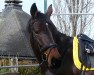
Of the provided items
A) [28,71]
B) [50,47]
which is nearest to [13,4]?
[28,71]

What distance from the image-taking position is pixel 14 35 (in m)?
11.6

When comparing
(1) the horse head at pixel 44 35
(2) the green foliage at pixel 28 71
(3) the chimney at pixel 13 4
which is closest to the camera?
(1) the horse head at pixel 44 35

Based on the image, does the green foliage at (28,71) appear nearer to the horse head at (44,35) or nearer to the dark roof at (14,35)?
the dark roof at (14,35)

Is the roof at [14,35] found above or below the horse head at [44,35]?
below

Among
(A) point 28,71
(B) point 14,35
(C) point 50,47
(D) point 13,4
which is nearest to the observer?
(C) point 50,47

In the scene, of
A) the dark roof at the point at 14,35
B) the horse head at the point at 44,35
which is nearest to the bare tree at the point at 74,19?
the dark roof at the point at 14,35

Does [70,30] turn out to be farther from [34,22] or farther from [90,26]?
[34,22]

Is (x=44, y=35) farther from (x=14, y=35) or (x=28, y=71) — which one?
(x=14, y=35)

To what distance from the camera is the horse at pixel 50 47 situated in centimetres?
409

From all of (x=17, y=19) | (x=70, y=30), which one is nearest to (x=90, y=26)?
(x=70, y=30)

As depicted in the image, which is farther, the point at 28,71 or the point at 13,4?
the point at 13,4

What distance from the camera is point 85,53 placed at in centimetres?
417

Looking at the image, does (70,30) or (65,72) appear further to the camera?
(70,30)

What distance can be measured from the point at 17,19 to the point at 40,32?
7937 millimetres
